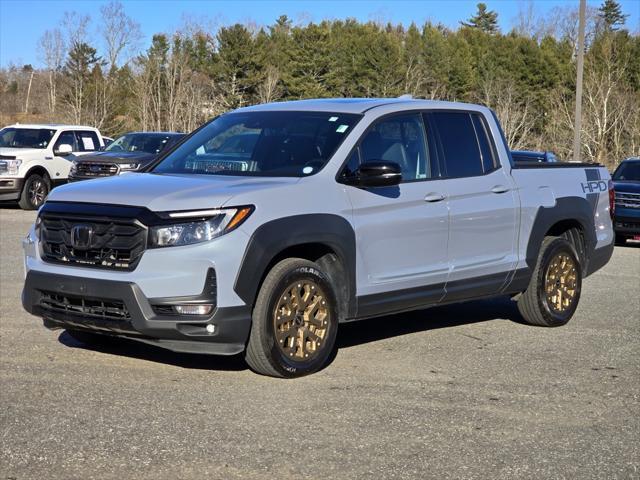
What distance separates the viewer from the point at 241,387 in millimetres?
6461

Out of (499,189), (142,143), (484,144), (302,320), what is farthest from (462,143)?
(142,143)

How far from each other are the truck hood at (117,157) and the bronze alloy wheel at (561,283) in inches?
509

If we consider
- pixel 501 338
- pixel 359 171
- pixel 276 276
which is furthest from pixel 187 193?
pixel 501 338

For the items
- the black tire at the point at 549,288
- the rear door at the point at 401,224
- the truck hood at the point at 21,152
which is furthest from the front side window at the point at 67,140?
the rear door at the point at 401,224

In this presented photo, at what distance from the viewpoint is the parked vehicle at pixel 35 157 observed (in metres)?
23.0

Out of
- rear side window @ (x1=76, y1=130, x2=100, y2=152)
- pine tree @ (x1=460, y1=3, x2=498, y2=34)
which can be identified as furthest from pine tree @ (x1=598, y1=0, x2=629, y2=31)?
rear side window @ (x1=76, y1=130, x2=100, y2=152)

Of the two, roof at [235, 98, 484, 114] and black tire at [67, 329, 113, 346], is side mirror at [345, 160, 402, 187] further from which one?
black tire at [67, 329, 113, 346]

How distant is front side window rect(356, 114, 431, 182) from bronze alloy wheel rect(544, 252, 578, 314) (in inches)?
76.3

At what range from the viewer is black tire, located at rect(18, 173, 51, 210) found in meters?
23.3

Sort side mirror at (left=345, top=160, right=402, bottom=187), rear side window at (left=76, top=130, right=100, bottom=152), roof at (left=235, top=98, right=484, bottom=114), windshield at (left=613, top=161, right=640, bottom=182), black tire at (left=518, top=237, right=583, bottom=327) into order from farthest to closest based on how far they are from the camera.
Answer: rear side window at (left=76, top=130, right=100, bottom=152), windshield at (left=613, top=161, right=640, bottom=182), black tire at (left=518, top=237, right=583, bottom=327), roof at (left=235, top=98, right=484, bottom=114), side mirror at (left=345, top=160, right=402, bottom=187)

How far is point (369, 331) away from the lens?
28.4 feet

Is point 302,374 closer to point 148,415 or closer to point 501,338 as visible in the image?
point 148,415

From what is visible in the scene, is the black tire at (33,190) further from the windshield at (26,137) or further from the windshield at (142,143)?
the windshield at (142,143)

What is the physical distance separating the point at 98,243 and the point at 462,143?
319 centimetres
